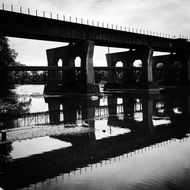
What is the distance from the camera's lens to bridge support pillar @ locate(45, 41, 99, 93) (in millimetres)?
34500

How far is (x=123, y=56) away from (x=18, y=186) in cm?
4682

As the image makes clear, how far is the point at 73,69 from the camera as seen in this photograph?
35.5 metres

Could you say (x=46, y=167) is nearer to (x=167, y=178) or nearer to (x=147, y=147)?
(x=167, y=178)

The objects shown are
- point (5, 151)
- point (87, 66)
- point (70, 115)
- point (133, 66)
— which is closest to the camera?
point (5, 151)

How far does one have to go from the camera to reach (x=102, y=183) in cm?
530

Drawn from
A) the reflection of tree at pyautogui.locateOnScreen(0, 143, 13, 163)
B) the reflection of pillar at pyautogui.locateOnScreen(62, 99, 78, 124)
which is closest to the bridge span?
the reflection of pillar at pyautogui.locateOnScreen(62, 99, 78, 124)

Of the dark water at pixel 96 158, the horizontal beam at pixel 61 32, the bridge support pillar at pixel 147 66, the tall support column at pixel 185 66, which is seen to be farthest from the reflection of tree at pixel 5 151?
the tall support column at pixel 185 66

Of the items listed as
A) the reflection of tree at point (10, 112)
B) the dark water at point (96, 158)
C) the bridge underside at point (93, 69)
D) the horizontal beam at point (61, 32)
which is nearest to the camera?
the dark water at point (96, 158)

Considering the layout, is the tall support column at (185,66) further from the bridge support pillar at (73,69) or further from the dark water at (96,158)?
the dark water at (96,158)

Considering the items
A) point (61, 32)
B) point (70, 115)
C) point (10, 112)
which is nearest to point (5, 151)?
point (70, 115)

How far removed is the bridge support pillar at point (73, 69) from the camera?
34.5 meters

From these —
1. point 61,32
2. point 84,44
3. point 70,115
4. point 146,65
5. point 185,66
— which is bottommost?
point 70,115

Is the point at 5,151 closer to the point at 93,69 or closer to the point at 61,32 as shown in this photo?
the point at 61,32

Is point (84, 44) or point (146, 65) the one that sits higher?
point (84, 44)
